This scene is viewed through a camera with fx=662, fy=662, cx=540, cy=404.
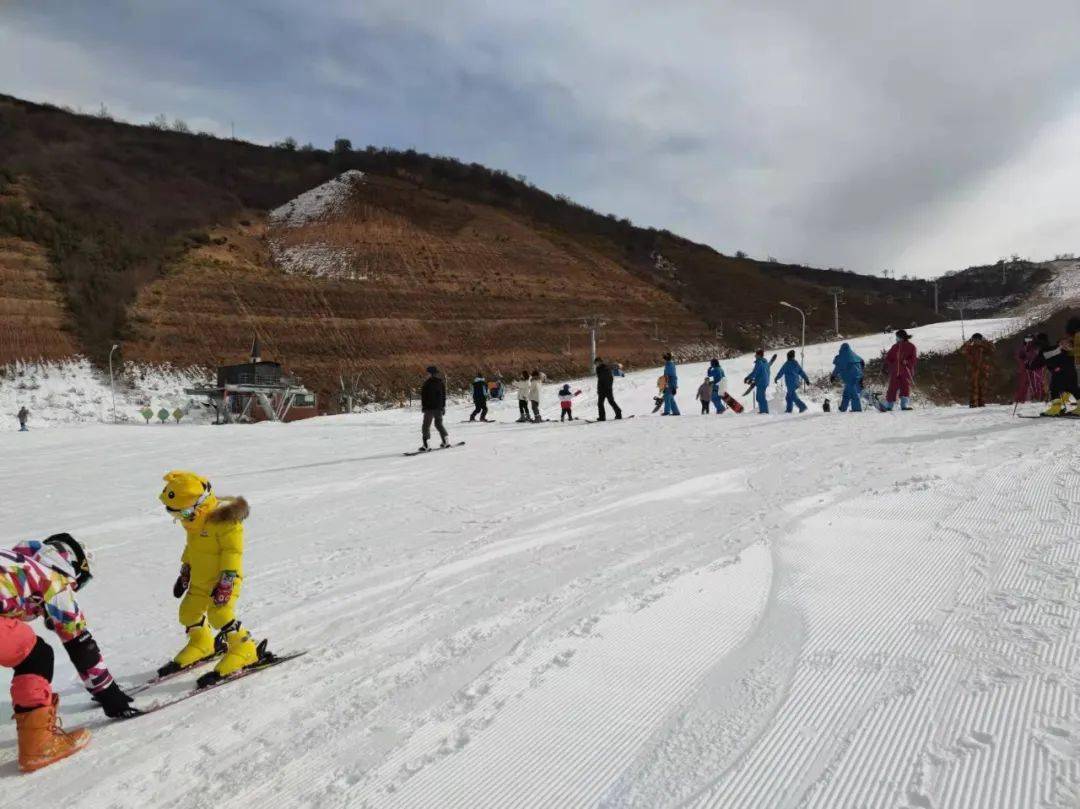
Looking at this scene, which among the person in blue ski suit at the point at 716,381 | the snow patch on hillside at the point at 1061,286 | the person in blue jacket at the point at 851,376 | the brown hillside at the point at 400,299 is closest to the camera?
the person in blue jacket at the point at 851,376

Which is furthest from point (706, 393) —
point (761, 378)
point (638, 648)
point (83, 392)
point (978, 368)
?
point (83, 392)

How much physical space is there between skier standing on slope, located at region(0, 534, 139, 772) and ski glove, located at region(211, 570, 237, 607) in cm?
66

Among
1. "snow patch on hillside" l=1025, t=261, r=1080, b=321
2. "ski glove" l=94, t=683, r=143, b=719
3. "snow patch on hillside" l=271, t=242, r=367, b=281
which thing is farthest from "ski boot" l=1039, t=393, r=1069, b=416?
"snow patch on hillside" l=1025, t=261, r=1080, b=321

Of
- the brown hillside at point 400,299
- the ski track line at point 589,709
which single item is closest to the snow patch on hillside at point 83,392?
the brown hillside at point 400,299

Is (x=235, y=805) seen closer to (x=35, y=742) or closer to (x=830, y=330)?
(x=35, y=742)

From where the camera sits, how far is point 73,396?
40.9m

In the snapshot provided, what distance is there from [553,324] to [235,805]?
65215 mm

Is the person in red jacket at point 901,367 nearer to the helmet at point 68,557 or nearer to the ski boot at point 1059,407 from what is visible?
the ski boot at point 1059,407

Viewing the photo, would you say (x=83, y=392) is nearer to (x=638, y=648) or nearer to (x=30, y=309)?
(x=30, y=309)

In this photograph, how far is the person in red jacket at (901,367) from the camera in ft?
53.4

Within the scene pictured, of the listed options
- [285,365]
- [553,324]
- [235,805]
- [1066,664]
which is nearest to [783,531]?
[1066,664]

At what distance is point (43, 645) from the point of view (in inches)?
135

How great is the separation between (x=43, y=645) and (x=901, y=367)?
17532 mm

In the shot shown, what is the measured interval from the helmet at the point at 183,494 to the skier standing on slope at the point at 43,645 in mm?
573
